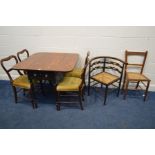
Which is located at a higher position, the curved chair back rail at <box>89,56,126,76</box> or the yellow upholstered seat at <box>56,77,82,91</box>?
the curved chair back rail at <box>89,56,126,76</box>

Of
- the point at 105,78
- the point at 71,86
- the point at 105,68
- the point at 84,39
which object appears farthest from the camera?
the point at 105,68

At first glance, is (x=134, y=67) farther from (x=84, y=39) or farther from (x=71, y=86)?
(x=71, y=86)

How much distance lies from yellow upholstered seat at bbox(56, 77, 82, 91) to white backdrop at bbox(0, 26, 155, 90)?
26.8 inches

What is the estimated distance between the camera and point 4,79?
3.80m

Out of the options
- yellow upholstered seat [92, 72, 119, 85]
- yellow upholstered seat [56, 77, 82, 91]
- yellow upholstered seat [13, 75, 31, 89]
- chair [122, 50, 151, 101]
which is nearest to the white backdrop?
chair [122, 50, 151, 101]

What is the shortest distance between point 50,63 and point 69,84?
44 cm

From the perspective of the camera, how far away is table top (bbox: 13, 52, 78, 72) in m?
2.42

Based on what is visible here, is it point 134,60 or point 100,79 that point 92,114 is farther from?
point 134,60

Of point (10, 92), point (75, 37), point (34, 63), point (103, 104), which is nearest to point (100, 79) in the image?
point (103, 104)

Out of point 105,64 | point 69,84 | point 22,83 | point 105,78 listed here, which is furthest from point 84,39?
point 22,83

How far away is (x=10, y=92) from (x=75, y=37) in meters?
1.63

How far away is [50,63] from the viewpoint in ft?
8.61

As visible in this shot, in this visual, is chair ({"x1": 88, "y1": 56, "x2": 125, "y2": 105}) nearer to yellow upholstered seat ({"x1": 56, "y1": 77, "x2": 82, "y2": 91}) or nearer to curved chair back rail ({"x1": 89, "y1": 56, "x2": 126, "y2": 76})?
curved chair back rail ({"x1": 89, "y1": 56, "x2": 126, "y2": 76})
